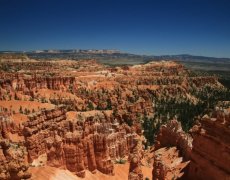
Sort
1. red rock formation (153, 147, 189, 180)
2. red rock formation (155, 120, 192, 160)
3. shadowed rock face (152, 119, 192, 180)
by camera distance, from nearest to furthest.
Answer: red rock formation (153, 147, 189, 180), shadowed rock face (152, 119, 192, 180), red rock formation (155, 120, 192, 160)

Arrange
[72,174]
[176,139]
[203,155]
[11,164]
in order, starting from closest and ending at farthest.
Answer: [11,164] < [203,155] < [72,174] < [176,139]

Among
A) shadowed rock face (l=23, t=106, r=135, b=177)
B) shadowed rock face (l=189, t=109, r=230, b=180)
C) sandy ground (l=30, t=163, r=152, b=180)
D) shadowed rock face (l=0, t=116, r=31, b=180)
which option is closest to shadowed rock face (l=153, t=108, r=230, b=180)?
shadowed rock face (l=189, t=109, r=230, b=180)

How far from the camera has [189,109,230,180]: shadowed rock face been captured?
22.8m

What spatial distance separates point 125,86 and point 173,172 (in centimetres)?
8055

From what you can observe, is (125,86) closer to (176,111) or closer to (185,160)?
(176,111)

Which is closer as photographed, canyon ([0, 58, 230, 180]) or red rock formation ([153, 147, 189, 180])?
canyon ([0, 58, 230, 180])

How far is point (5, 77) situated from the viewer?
8775 cm

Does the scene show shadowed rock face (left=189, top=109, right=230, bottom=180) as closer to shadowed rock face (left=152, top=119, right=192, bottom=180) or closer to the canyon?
the canyon

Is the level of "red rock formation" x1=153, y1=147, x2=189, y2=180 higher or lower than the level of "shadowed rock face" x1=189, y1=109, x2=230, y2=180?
lower

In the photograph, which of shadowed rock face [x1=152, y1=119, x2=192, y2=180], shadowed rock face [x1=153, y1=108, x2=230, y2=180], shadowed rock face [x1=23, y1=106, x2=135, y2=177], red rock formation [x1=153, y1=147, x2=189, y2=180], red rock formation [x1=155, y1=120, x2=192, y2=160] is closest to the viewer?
shadowed rock face [x1=153, y1=108, x2=230, y2=180]

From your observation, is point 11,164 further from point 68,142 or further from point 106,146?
point 106,146

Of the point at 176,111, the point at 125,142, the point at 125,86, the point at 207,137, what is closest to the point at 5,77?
the point at 125,86

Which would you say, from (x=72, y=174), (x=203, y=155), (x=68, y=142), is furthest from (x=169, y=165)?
Answer: (x=68, y=142)

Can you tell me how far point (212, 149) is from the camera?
958 inches
